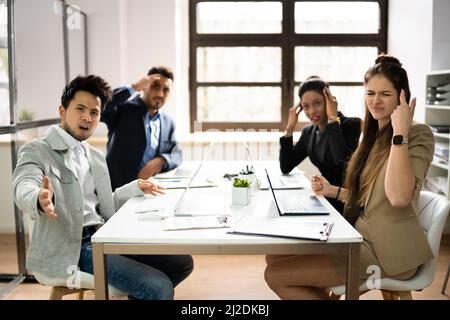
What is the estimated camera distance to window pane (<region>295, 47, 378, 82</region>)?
14.4ft

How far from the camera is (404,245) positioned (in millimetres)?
1648

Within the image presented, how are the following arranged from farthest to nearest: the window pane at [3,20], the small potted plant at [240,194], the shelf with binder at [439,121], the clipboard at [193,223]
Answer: the shelf with binder at [439,121]
the window pane at [3,20]
the small potted plant at [240,194]
the clipboard at [193,223]

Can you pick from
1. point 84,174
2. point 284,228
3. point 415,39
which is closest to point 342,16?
point 415,39

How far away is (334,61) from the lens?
4.39 meters

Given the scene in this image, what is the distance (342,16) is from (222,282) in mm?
2659

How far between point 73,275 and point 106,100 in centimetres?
70

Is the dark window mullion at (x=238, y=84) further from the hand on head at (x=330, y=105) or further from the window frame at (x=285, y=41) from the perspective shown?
the hand on head at (x=330, y=105)

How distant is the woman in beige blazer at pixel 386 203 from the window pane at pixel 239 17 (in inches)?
105

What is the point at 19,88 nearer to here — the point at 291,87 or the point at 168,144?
the point at 168,144

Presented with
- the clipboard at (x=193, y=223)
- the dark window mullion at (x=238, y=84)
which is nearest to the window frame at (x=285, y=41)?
the dark window mullion at (x=238, y=84)

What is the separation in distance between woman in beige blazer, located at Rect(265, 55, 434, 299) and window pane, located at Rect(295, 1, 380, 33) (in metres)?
2.66

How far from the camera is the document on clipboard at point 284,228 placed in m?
1.45

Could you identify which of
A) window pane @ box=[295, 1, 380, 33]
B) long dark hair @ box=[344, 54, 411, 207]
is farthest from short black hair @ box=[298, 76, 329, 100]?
window pane @ box=[295, 1, 380, 33]

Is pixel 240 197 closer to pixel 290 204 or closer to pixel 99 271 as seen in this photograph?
pixel 290 204
